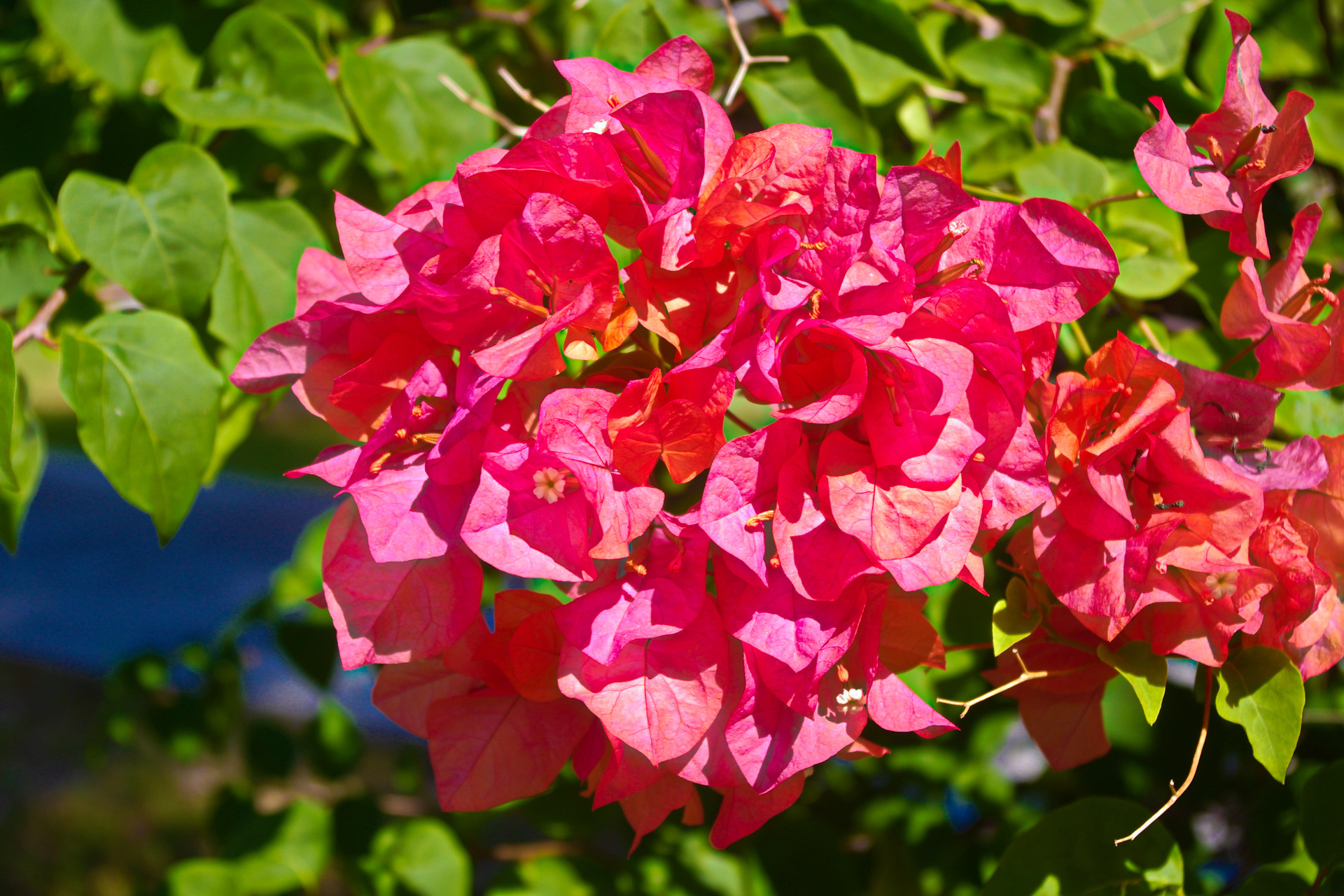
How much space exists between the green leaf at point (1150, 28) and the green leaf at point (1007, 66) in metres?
0.04

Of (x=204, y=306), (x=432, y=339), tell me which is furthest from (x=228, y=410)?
(x=432, y=339)

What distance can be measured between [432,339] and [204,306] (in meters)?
0.27

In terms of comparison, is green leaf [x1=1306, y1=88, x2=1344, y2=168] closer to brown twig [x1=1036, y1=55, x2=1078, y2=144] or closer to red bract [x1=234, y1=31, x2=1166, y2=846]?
brown twig [x1=1036, y1=55, x2=1078, y2=144]

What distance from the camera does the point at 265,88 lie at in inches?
20.9

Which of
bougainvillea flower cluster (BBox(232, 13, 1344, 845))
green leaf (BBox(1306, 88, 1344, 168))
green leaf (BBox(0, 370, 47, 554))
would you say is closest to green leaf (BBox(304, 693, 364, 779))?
green leaf (BBox(0, 370, 47, 554))

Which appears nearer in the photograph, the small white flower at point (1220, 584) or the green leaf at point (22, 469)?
the small white flower at point (1220, 584)

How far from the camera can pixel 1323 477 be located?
1.13 feet

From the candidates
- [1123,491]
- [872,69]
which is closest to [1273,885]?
[1123,491]

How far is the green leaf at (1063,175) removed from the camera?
1.58 ft

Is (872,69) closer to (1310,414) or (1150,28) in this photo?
(1150,28)

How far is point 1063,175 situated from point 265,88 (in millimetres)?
461

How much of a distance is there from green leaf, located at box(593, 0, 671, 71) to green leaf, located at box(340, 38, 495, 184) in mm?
94

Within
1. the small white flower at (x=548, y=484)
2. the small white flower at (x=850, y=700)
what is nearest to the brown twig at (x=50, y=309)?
the small white flower at (x=548, y=484)

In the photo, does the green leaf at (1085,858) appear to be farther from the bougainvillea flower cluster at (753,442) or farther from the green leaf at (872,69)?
the green leaf at (872,69)
